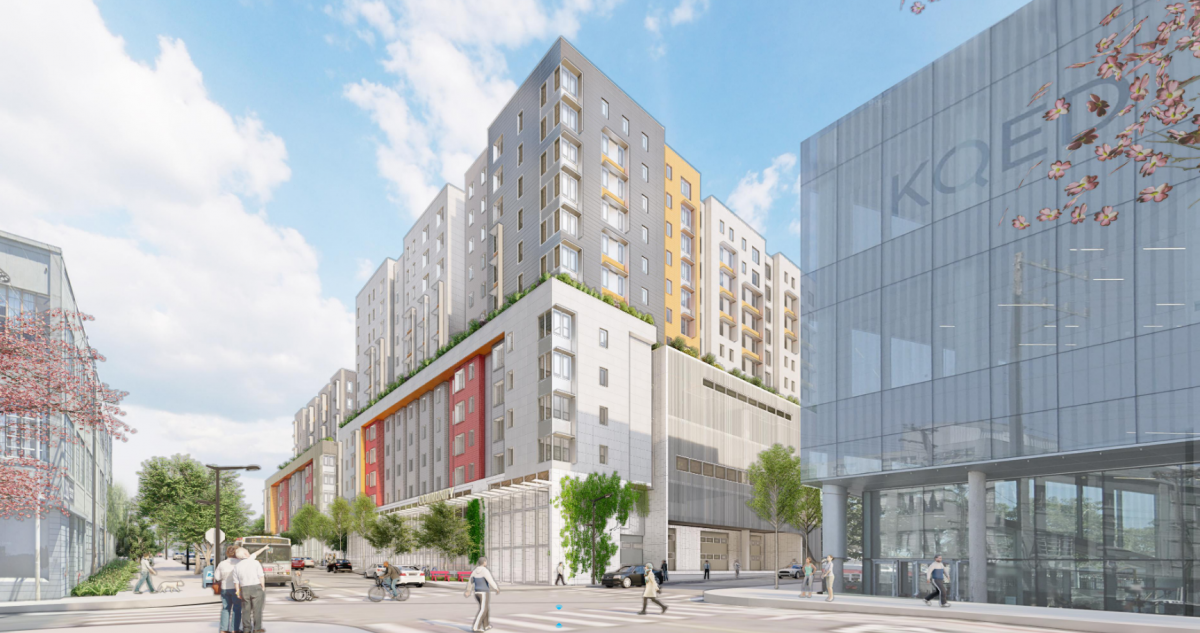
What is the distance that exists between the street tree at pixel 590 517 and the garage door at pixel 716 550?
14.8 m

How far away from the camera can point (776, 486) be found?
159 feet

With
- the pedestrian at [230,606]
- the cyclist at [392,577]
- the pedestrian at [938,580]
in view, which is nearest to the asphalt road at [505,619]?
the cyclist at [392,577]

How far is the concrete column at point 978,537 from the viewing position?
2967cm

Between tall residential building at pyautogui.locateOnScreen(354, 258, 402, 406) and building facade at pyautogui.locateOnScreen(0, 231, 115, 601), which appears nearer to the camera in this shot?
building facade at pyautogui.locateOnScreen(0, 231, 115, 601)

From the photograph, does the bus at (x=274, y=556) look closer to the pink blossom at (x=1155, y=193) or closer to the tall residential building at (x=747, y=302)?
the tall residential building at (x=747, y=302)

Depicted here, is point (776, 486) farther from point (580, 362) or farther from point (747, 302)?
point (747, 302)

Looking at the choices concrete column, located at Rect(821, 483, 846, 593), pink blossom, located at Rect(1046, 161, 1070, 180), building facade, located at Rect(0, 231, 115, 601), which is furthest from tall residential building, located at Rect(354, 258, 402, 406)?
pink blossom, located at Rect(1046, 161, 1070, 180)

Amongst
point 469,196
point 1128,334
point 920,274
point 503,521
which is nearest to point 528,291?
point 503,521

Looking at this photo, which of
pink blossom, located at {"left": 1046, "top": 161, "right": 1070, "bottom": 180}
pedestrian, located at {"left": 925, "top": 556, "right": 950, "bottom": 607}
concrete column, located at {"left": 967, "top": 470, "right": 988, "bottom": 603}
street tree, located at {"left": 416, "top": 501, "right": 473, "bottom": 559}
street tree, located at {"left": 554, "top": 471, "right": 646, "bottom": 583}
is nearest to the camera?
pink blossom, located at {"left": 1046, "top": 161, "right": 1070, "bottom": 180}

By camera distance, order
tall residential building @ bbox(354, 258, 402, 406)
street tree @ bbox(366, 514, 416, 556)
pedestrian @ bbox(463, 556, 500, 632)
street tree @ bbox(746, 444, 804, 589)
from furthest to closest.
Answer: tall residential building @ bbox(354, 258, 402, 406) → street tree @ bbox(366, 514, 416, 556) → street tree @ bbox(746, 444, 804, 589) → pedestrian @ bbox(463, 556, 500, 632)

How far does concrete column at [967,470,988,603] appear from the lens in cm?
2967

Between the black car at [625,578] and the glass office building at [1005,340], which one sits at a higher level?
the glass office building at [1005,340]

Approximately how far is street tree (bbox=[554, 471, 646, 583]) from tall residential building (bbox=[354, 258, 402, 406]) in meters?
51.5

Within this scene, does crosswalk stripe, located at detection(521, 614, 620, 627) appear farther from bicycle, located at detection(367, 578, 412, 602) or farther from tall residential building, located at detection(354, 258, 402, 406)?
tall residential building, located at detection(354, 258, 402, 406)
